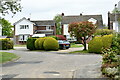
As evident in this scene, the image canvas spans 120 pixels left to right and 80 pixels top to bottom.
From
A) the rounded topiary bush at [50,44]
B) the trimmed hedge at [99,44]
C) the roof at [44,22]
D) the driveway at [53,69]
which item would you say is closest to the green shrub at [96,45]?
the trimmed hedge at [99,44]

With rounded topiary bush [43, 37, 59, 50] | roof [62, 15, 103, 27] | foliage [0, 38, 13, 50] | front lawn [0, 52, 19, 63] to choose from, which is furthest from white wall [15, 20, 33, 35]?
front lawn [0, 52, 19, 63]

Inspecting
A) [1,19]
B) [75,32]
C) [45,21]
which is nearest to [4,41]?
[75,32]

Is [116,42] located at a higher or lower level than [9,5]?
lower

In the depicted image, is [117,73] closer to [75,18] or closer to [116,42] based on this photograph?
[116,42]

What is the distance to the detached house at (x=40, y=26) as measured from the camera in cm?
5372

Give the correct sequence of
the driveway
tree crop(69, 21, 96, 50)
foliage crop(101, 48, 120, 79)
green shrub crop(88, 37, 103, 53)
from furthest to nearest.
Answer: tree crop(69, 21, 96, 50) < green shrub crop(88, 37, 103, 53) < the driveway < foliage crop(101, 48, 120, 79)

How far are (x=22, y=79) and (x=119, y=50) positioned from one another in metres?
4.46

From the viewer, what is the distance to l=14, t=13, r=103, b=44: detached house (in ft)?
176

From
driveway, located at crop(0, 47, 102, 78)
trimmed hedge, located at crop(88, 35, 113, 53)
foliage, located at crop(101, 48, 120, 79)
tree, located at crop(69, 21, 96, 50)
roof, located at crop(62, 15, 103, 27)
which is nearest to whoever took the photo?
foliage, located at crop(101, 48, 120, 79)

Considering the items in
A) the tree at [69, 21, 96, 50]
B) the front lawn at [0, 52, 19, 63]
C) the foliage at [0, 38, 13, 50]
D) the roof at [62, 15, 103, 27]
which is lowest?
the front lawn at [0, 52, 19, 63]

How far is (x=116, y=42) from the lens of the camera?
9461 millimetres

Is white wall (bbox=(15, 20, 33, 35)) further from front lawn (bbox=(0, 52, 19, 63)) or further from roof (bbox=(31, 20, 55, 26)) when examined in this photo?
front lawn (bbox=(0, 52, 19, 63))

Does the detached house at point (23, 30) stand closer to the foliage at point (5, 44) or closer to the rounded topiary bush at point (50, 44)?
the foliage at point (5, 44)

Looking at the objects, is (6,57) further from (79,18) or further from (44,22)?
(44,22)
